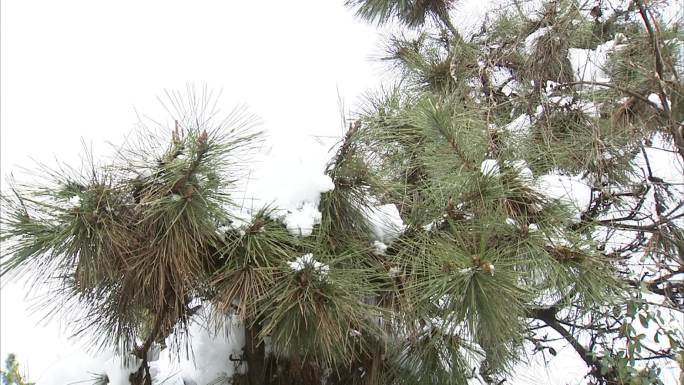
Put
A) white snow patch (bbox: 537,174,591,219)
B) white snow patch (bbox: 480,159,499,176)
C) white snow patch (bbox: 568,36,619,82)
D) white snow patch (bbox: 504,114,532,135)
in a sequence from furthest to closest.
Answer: white snow patch (bbox: 568,36,619,82)
white snow patch (bbox: 504,114,532,135)
white snow patch (bbox: 537,174,591,219)
white snow patch (bbox: 480,159,499,176)

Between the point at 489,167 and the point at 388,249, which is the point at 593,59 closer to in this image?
the point at 489,167

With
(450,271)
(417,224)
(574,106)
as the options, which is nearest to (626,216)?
(574,106)

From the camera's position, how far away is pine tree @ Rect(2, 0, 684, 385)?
959mm

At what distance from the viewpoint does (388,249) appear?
1.21 meters

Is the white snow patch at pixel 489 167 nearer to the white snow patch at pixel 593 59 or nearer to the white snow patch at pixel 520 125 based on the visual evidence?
the white snow patch at pixel 520 125

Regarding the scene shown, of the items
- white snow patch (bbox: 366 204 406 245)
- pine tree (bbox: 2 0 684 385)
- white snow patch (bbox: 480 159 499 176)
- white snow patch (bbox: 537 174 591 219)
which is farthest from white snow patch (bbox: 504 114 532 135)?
white snow patch (bbox: 366 204 406 245)

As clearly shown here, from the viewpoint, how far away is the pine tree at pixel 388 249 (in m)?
0.96

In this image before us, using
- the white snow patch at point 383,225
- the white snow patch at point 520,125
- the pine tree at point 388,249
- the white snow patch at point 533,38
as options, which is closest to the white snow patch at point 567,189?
the pine tree at point 388,249

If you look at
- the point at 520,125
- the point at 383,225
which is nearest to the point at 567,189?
the point at 520,125

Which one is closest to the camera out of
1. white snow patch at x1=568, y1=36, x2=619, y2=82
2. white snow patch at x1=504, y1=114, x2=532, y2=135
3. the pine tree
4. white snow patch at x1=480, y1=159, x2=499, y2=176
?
the pine tree

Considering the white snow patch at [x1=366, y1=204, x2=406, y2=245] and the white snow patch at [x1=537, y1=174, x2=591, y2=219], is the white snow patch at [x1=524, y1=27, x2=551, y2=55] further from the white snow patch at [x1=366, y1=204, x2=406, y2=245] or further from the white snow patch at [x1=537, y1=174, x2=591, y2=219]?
the white snow patch at [x1=366, y1=204, x2=406, y2=245]

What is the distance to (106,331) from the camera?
111 centimetres

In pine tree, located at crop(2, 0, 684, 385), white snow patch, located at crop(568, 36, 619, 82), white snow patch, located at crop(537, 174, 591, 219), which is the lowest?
pine tree, located at crop(2, 0, 684, 385)

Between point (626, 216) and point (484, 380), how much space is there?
64cm
